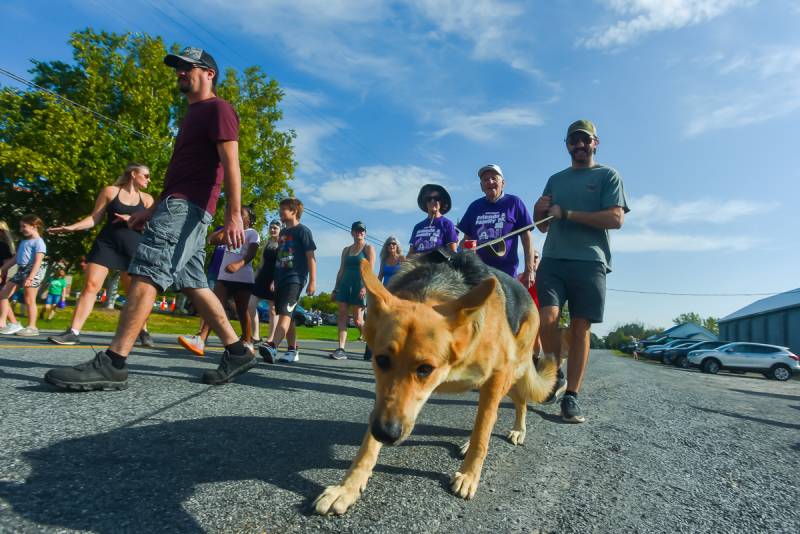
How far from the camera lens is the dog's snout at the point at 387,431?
1702 millimetres

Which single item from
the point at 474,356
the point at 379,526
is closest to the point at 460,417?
the point at 474,356

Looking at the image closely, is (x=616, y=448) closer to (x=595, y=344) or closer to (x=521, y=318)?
(x=521, y=318)

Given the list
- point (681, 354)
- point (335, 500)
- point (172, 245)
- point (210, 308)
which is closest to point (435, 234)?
point (210, 308)

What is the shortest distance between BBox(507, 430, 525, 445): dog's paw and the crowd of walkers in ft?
2.76

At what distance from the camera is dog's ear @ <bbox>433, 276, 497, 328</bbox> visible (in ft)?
7.02

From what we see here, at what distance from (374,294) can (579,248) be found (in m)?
2.70

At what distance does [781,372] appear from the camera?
75.2 ft

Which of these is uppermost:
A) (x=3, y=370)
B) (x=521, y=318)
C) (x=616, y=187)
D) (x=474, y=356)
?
(x=616, y=187)

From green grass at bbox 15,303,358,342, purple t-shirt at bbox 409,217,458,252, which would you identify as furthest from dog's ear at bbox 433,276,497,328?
green grass at bbox 15,303,358,342

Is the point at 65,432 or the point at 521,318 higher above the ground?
the point at 521,318

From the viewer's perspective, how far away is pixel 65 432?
213 cm

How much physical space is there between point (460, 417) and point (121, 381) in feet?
8.34

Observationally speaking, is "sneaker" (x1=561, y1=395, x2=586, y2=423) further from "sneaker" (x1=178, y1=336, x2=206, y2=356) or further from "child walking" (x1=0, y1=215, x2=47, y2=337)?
"child walking" (x1=0, y1=215, x2=47, y2=337)

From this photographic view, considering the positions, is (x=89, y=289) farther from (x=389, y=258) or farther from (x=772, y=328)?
(x=772, y=328)
